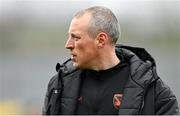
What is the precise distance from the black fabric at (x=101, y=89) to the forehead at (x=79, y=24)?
31cm

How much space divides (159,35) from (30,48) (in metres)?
A: 5.61

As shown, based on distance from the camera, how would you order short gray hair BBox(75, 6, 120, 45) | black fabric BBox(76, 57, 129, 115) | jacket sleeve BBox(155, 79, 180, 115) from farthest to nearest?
short gray hair BBox(75, 6, 120, 45) → black fabric BBox(76, 57, 129, 115) → jacket sleeve BBox(155, 79, 180, 115)

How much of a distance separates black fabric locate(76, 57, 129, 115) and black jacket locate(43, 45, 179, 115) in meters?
0.06

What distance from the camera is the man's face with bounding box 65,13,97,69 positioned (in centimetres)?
462

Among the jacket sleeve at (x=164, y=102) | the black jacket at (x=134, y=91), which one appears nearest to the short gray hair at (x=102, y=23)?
the black jacket at (x=134, y=91)

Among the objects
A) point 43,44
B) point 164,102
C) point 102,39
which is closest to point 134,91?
point 164,102

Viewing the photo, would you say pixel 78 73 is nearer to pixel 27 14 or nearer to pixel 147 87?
pixel 147 87

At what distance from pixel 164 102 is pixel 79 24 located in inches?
30.6

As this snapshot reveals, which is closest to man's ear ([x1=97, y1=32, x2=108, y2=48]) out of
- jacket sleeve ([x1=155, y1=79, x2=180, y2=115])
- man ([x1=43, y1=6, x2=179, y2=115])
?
man ([x1=43, y1=6, x2=179, y2=115])

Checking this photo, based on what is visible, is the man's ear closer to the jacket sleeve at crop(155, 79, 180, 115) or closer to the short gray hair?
the short gray hair

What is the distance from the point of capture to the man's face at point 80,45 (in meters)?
4.62

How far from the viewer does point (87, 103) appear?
183 inches

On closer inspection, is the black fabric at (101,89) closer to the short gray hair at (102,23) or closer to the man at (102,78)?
the man at (102,78)

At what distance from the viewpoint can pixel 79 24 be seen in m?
4.65
